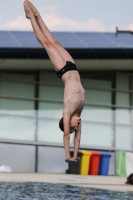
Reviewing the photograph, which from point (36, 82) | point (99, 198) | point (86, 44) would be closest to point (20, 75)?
point (36, 82)

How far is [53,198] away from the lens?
36.1 feet

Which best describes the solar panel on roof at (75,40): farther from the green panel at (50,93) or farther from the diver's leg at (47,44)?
the diver's leg at (47,44)

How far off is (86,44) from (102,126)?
3.61 m

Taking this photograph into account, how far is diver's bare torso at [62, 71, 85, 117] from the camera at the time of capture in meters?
9.76

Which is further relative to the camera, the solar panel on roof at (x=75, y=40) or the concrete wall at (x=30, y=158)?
the solar panel on roof at (x=75, y=40)

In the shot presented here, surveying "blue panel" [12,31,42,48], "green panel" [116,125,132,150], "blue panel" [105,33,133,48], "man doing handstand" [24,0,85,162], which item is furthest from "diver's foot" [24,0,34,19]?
"green panel" [116,125,132,150]

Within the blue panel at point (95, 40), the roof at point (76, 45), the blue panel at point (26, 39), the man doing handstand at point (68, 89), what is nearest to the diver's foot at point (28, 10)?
the man doing handstand at point (68, 89)

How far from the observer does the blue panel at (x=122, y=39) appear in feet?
88.2

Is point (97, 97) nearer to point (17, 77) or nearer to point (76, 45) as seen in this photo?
point (76, 45)

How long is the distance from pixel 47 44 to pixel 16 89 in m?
15.9

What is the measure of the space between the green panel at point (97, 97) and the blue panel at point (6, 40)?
3.98m

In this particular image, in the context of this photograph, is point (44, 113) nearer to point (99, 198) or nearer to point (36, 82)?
point (36, 82)

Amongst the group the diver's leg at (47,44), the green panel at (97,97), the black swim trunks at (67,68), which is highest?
the green panel at (97,97)

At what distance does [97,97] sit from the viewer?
89.5ft
